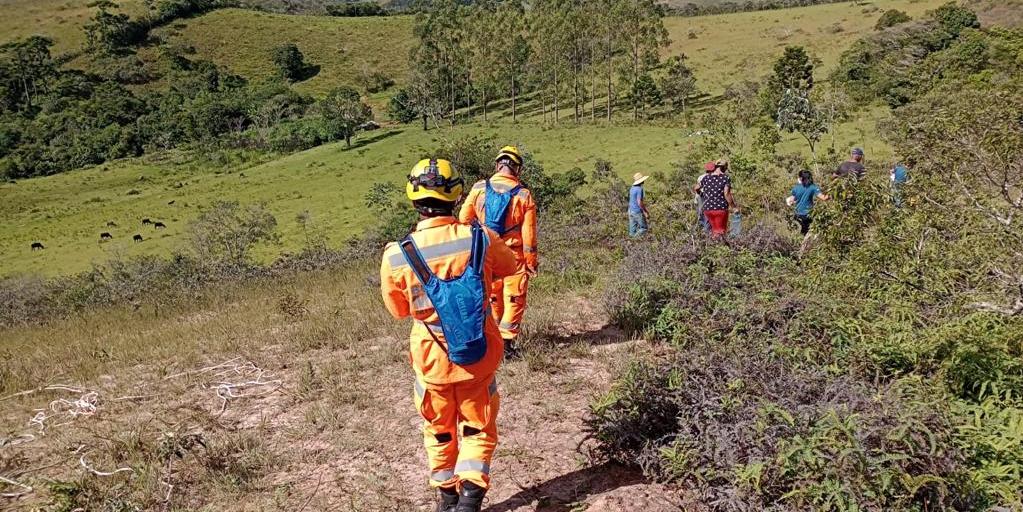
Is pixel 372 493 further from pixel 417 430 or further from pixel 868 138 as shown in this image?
pixel 868 138

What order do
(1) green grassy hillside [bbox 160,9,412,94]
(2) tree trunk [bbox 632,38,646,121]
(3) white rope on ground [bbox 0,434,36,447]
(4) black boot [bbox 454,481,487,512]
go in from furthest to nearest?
1. (1) green grassy hillside [bbox 160,9,412,94]
2. (2) tree trunk [bbox 632,38,646,121]
3. (3) white rope on ground [bbox 0,434,36,447]
4. (4) black boot [bbox 454,481,487,512]

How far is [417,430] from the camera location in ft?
14.6

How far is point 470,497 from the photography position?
3.18 meters

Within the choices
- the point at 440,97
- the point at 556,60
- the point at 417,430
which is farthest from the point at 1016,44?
the point at 440,97

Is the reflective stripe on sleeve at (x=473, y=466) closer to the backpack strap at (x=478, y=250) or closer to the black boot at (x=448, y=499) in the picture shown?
the black boot at (x=448, y=499)

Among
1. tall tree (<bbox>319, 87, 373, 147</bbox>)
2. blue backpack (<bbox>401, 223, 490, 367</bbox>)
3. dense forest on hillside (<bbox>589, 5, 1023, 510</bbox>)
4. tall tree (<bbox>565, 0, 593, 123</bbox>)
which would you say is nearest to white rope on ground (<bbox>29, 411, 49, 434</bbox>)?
blue backpack (<bbox>401, 223, 490, 367</bbox>)

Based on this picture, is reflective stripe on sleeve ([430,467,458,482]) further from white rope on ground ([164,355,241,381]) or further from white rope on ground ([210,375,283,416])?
white rope on ground ([164,355,241,381])

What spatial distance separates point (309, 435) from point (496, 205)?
7.27 ft

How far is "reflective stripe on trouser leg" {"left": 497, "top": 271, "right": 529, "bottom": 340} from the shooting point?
5.02m

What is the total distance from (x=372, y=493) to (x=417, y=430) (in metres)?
0.77

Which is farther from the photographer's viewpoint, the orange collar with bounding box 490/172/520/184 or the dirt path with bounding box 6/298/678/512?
the orange collar with bounding box 490/172/520/184

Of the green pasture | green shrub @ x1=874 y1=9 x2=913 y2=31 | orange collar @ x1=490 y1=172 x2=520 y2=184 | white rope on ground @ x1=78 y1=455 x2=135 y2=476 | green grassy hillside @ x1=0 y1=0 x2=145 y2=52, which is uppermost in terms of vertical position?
green grassy hillside @ x1=0 y1=0 x2=145 y2=52

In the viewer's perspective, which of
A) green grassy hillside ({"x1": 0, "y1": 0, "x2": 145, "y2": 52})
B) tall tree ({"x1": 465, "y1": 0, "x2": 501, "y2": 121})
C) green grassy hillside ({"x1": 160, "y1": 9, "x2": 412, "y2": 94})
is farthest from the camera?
green grassy hillside ({"x1": 0, "y1": 0, "x2": 145, "y2": 52})

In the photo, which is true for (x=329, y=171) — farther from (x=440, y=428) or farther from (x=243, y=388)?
(x=440, y=428)
